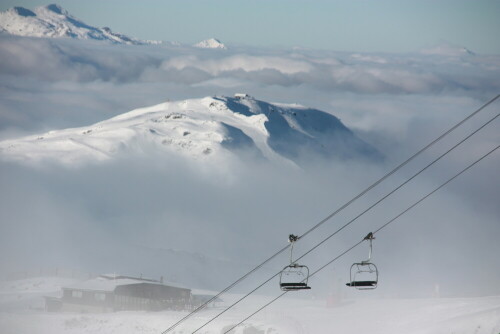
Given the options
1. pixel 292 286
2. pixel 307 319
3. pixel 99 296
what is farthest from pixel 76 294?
pixel 292 286

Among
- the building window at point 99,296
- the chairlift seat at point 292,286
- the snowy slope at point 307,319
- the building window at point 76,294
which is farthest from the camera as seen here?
the building window at point 76,294

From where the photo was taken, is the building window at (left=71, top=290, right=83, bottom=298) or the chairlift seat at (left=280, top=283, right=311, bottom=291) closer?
the chairlift seat at (left=280, top=283, right=311, bottom=291)

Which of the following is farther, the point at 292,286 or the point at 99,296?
the point at 99,296

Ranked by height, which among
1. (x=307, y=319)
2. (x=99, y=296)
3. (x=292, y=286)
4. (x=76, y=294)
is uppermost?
(x=76, y=294)

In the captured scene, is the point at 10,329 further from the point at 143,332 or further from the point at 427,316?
the point at 427,316

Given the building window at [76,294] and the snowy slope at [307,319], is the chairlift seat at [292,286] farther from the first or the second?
the building window at [76,294]

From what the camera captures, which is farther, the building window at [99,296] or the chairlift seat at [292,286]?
the building window at [99,296]

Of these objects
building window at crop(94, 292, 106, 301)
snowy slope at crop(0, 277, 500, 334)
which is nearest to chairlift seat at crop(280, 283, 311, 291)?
snowy slope at crop(0, 277, 500, 334)

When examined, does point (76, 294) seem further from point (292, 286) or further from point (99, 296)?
point (292, 286)

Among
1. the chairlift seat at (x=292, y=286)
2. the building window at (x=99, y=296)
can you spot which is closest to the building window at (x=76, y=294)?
the building window at (x=99, y=296)

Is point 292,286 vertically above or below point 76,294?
below

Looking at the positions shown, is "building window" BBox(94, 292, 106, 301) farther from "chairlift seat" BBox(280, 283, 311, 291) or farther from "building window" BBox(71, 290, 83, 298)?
"chairlift seat" BBox(280, 283, 311, 291)

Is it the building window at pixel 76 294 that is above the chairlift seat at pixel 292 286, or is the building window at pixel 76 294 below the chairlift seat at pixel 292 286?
above

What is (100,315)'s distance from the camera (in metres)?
131
